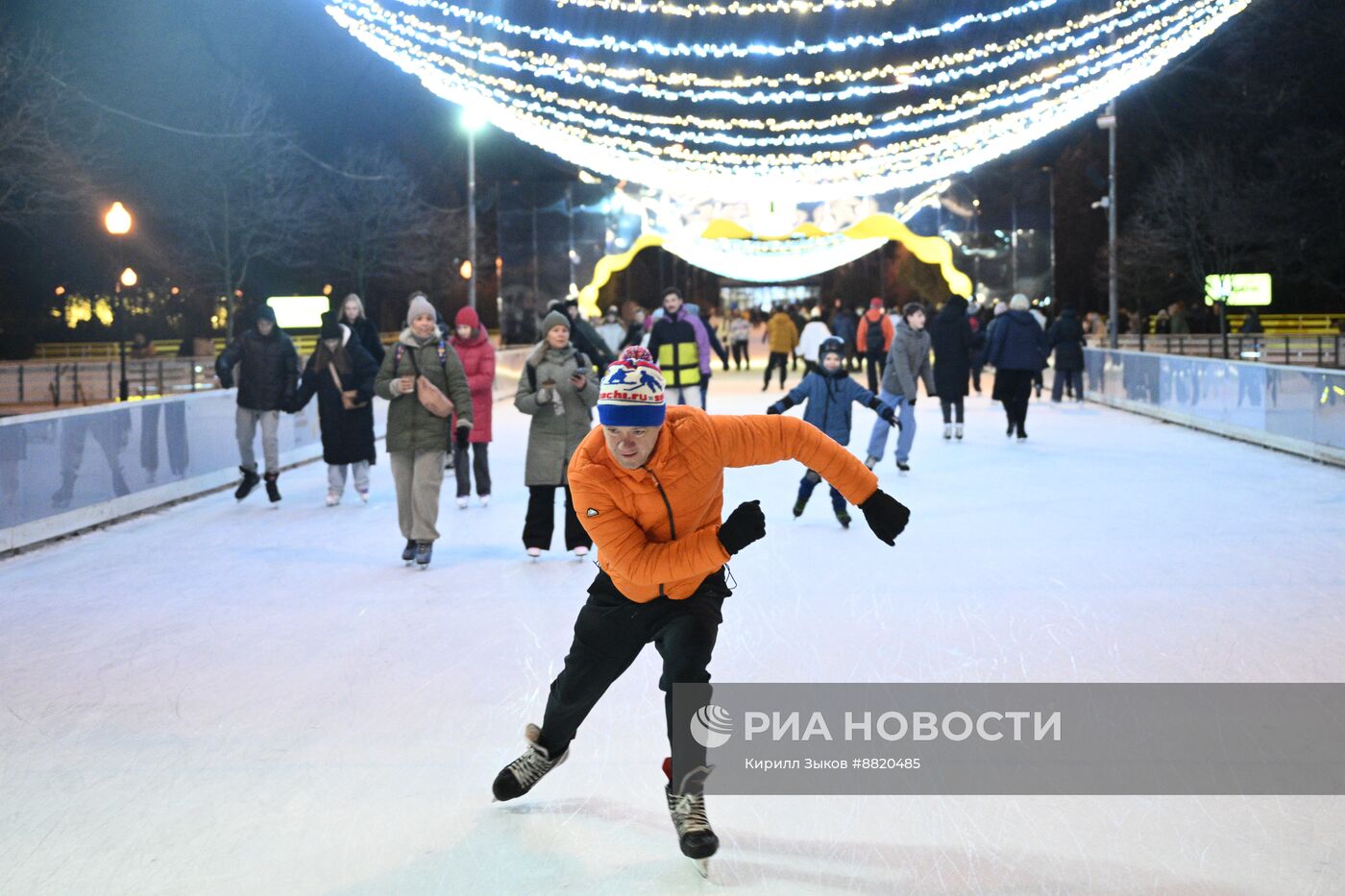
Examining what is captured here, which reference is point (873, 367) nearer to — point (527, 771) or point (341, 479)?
point (341, 479)

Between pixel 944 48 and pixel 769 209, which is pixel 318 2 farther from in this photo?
pixel 769 209

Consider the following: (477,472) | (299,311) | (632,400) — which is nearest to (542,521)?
(477,472)

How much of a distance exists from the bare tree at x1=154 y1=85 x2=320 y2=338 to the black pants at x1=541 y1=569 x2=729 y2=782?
37.9m

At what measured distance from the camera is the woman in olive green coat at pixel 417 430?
8695 millimetres

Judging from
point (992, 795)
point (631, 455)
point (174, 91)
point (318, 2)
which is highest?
point (174, 91)

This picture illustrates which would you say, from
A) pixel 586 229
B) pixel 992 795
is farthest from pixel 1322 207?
pixel 992 795

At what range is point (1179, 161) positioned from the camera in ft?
139

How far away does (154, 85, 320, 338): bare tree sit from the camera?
41287 millimetres

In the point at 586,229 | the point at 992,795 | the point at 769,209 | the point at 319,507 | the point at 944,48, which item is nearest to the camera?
the point at 992,795

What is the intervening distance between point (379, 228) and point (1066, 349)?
3777 cm

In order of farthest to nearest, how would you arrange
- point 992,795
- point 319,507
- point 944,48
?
point 944,48 → point 319,507 → point 992,795

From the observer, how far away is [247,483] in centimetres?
1212

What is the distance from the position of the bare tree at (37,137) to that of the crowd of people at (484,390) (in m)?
13.1

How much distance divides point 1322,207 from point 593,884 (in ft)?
133
